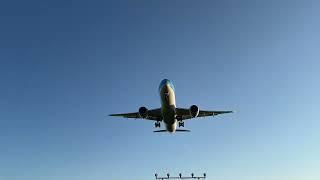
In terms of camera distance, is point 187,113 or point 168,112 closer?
point 168,112

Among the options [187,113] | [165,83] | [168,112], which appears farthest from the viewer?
[187,113]

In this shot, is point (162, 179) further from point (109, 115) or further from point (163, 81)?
point (163, 81)

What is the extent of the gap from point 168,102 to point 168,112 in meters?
2.09

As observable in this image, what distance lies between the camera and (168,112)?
61500 mm

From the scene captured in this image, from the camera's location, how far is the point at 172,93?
6034 cm

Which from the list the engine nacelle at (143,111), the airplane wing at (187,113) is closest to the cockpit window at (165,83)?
the engine nacelle at (143,111)

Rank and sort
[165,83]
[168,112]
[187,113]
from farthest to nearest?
[187,113], [168,112], [165,83]

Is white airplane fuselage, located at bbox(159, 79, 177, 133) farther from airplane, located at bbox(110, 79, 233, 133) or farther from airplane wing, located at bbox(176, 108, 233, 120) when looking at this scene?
airplane wing, located at bbox(176, 108, 233, 120)

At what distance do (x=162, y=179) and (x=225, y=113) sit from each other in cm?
2140

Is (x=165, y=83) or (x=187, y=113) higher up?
(x=165, y=83)

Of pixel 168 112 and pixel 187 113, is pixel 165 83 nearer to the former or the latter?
pixel 168 112

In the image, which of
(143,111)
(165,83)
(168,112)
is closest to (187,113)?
(168,112)

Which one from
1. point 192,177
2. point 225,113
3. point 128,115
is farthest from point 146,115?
point 192,177

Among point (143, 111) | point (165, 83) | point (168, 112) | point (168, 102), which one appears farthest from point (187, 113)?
point (165, 83)
